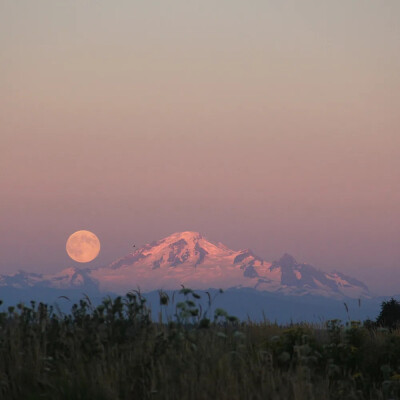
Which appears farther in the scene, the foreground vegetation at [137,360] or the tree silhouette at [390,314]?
the tree silhouette at [390,314]

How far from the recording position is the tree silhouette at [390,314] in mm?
20672

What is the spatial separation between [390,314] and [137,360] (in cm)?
1246

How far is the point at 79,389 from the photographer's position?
373 inches

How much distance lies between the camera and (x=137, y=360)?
10297mm

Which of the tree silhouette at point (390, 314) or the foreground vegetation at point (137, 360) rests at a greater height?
the tree silhouette at point (390, 314)

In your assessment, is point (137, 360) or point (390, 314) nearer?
point (137, 360)

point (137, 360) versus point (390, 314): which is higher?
point (390, 314)

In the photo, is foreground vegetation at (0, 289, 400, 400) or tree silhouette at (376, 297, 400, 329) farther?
tree silhouette at (376, 297, 400, 329)

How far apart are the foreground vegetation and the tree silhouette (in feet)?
24.9

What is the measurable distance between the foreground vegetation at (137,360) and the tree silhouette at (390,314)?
7585 millimetres

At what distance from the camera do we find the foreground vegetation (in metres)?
9.52

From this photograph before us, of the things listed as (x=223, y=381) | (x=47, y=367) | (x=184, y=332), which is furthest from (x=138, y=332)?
(x=223, y=381)

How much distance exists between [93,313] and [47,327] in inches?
36.7

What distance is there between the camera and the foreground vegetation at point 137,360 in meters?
9.52
